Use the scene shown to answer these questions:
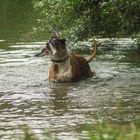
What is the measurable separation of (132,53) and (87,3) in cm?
217

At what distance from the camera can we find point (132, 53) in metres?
16.2

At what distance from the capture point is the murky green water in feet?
27.6

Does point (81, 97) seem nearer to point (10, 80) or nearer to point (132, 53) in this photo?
point (10, 80)

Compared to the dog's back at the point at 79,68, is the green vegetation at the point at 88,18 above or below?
above

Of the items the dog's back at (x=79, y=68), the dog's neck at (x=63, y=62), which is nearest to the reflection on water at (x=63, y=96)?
the dog's back at (x=79, y=68)

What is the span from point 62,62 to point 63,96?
1520mm

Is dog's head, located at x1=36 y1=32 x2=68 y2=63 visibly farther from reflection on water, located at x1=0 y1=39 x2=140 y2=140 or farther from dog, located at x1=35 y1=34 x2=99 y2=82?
reflection on water, located at x1=0 y1=39 x2=140 y2=140

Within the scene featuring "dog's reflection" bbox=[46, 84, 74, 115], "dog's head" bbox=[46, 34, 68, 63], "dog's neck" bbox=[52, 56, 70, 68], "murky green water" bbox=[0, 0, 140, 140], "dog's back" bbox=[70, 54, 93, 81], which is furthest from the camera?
"dog's back" bbox=[70, 54, 93, 81]

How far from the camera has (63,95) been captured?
36.2ft

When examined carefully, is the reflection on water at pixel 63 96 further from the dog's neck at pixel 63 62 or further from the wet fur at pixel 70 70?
the dog's neck at pixel 63 62

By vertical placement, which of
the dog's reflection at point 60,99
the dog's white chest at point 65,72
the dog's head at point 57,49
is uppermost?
the dog's head at point 57,49

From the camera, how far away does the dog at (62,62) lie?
12.2 m

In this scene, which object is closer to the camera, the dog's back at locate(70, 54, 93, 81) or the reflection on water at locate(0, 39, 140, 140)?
the reflection on water at locate(0, 39, 140, 140)

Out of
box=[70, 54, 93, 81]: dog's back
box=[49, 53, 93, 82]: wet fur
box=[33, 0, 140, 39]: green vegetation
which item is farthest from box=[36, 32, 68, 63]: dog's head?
box=[33, 0, 140, 39]: green vegetation
